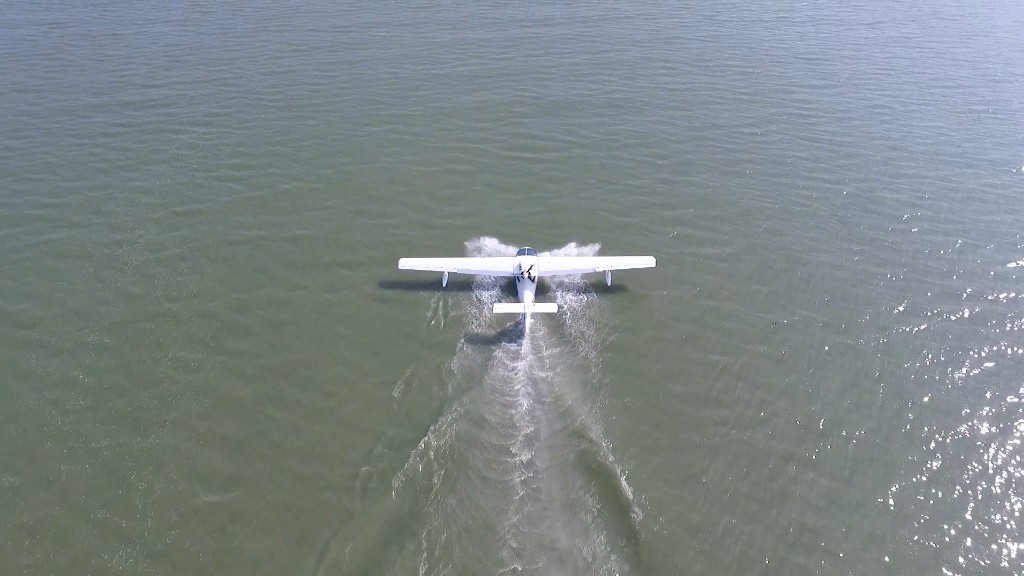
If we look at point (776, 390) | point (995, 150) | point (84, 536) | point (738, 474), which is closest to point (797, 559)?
point (738, 474)

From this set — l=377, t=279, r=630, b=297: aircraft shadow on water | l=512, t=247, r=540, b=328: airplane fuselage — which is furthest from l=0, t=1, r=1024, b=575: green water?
l=512, t=247, r=540, b=328: airplane fuselage

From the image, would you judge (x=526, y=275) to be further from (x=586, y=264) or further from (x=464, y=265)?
(x=586, y=264)

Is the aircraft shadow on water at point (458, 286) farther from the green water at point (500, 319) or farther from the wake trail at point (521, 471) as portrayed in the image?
the wake trail at point (521, 471)

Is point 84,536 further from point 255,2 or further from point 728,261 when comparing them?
point 255,2

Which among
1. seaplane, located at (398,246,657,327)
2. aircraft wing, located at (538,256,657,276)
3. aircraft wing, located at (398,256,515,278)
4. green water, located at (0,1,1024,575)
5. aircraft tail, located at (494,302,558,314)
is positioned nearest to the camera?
green water, located at (0,1,1024,575)

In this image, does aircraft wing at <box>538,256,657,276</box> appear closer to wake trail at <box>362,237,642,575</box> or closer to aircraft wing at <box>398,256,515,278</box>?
aircraft wing at <box>398,256,515,278</box>

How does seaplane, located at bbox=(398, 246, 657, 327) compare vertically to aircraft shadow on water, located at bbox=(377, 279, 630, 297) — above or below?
above
